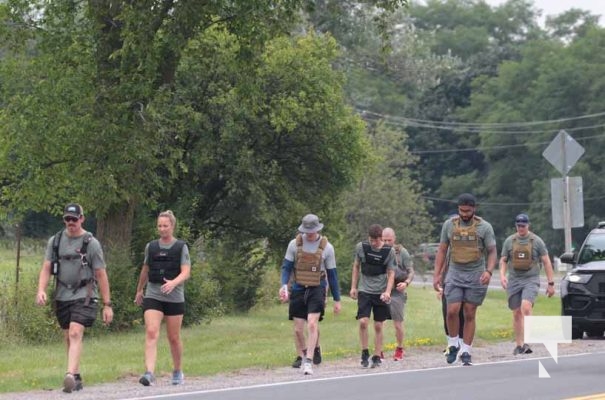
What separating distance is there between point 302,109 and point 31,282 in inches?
381

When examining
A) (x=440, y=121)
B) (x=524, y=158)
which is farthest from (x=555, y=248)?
(x=440, y=121)

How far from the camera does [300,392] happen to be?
44.2 ft

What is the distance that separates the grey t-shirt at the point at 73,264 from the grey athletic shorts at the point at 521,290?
702 cm

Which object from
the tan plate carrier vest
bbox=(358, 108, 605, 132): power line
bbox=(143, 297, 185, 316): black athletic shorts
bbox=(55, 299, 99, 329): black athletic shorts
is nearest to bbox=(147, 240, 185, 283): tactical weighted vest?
bbox=(143, 297, 185, 316): black athletic shorts

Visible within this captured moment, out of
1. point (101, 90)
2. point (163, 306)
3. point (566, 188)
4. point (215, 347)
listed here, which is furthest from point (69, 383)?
point (566, 188)

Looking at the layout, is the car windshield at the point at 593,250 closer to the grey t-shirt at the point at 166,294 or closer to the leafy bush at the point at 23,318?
the leafy bush at the point at 23,318

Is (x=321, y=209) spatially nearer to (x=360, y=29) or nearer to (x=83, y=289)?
(x=83, y=289)

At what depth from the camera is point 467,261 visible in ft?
52.7

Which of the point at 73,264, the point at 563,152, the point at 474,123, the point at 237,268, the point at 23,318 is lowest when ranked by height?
the point at 23,318

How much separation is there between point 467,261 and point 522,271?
8.93ft

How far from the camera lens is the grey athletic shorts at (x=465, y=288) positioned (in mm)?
16062

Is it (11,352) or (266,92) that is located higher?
(266,92)

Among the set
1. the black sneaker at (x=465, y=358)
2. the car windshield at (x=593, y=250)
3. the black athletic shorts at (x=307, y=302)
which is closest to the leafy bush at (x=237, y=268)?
the car windshield at (x=593, y=250)

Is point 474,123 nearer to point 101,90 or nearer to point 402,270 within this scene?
point 101,90
